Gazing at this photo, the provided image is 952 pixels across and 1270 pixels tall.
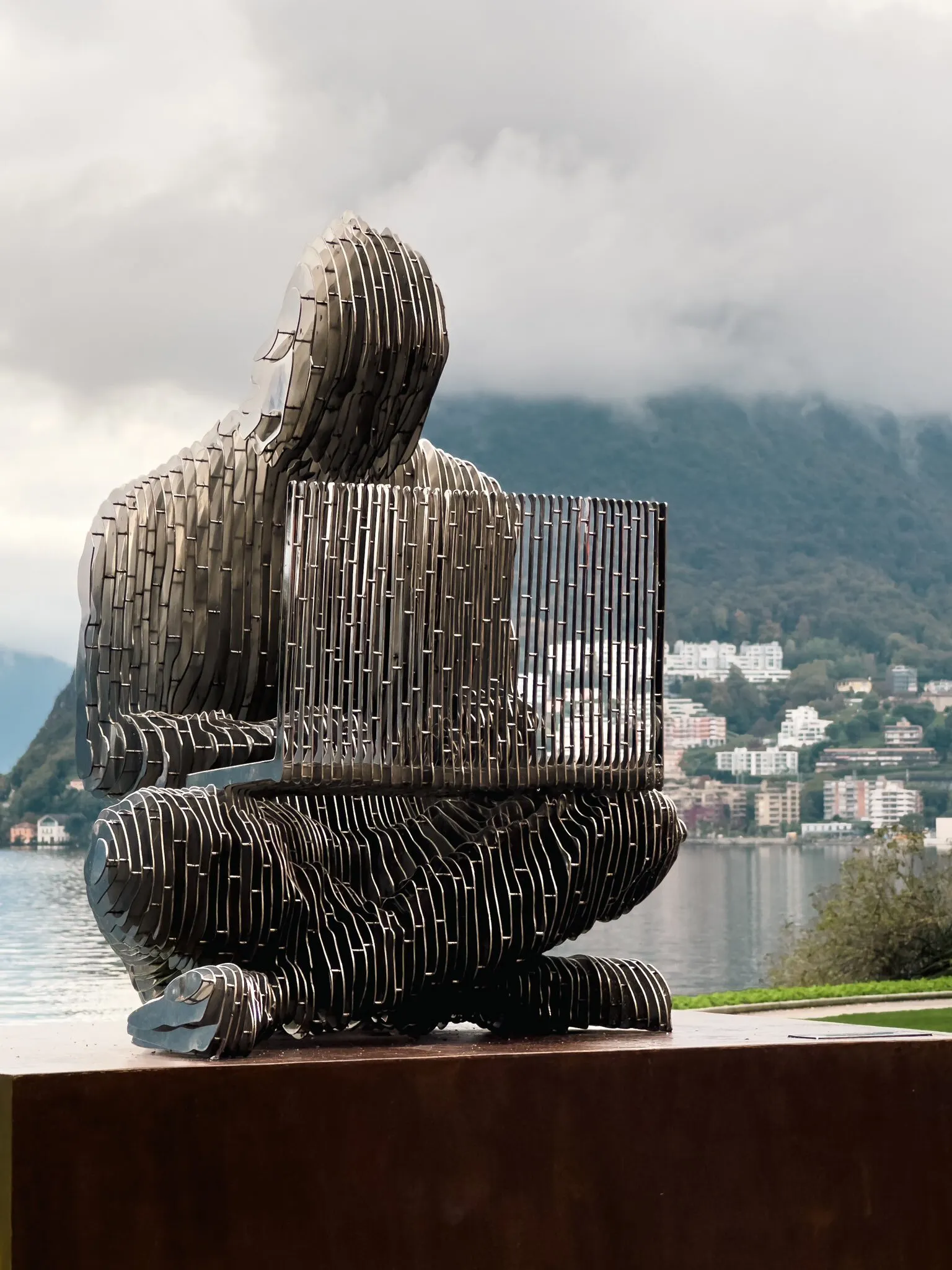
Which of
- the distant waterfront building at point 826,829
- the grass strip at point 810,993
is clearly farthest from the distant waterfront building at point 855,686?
the grass strip at point 810,993

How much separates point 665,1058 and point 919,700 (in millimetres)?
45179

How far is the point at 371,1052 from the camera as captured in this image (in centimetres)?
530

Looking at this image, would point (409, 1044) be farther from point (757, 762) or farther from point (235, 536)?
point (757, 762)

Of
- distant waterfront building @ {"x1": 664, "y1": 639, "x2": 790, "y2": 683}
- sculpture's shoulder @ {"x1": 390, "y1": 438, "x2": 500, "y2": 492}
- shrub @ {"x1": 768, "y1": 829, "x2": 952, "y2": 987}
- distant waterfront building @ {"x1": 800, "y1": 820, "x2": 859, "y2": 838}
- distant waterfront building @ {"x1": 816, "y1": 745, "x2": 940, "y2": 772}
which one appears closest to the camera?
Answer: sculpture's shoulder @ {"x1": 390, "y1": 438, "x2": 500, "y2": 492}

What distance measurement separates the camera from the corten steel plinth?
187 inches

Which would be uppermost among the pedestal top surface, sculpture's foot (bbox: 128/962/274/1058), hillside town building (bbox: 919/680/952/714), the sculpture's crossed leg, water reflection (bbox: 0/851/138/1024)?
hillside town building (bbox: 919/680/952/714)

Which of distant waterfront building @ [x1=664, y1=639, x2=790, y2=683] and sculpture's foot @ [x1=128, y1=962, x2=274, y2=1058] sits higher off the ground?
distant waterfront building @ [x1=664, y1=639, x2=790, y2=683]

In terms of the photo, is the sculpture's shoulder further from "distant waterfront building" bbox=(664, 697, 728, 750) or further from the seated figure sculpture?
"distant waterfront building" bbox=(664, 697, 728, 750)

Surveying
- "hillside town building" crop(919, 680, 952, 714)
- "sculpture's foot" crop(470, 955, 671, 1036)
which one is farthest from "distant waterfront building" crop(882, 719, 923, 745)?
"sculpture's foot" crop(470, 955, 671, 1036)

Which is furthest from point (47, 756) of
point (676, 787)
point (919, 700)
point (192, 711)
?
point (919, 700)

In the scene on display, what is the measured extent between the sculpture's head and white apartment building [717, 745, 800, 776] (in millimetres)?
40049

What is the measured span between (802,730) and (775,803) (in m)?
2.78

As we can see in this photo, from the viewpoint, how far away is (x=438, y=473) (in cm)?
664

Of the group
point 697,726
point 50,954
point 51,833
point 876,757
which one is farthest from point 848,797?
point 50,954
